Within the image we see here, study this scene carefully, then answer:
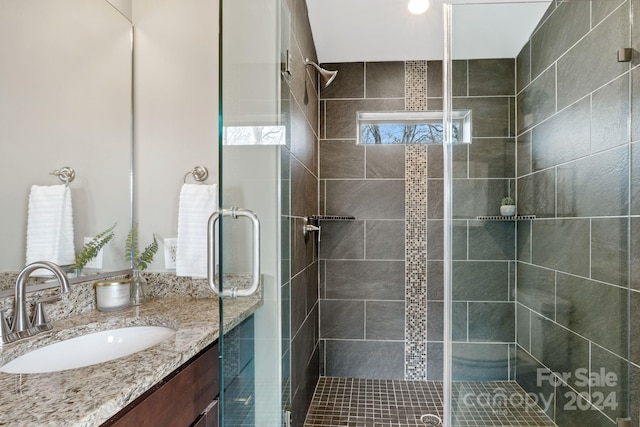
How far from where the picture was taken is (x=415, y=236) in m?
2.66

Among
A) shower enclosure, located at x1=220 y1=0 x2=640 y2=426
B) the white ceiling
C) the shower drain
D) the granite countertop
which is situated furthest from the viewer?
the shower drain

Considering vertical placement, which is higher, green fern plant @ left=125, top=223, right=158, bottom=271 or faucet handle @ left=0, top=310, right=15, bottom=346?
green fern plant @ left=125, top=223, right=158, bottom=271

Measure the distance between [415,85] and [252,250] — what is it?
2187mm

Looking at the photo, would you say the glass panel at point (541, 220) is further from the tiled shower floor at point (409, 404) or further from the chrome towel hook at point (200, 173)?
the chrome towel hook at point (200, 173)

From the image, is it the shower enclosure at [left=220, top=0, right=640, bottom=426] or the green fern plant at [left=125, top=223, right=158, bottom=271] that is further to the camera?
the green fern plant at [left=125, top=223, right=158, bottom=271]

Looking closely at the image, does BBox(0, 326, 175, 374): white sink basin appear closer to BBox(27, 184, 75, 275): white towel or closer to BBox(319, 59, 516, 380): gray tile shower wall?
BBox(27, 184, 75, 275): white towel

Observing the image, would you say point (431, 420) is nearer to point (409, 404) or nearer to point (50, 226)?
point (409, 404)

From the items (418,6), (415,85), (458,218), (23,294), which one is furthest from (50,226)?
(415,85)

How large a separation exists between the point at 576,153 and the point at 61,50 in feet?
7.87

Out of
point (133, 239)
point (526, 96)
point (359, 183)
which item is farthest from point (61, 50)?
Result: point (526, 96)

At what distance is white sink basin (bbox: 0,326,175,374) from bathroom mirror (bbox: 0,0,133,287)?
26 centimetres

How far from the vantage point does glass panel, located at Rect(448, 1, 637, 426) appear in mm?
1505

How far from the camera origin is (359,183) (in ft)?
8.88

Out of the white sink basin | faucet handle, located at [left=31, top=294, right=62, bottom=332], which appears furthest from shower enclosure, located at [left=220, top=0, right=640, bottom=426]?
faucet handle, located at [left=31, top=294, right=62, bottom=332]
